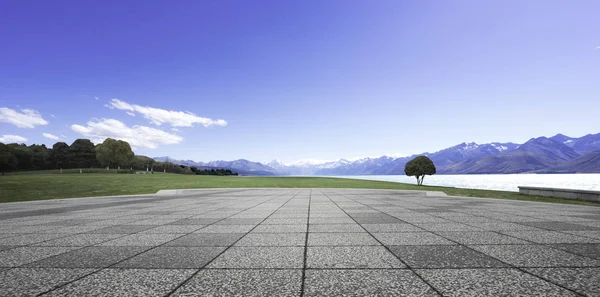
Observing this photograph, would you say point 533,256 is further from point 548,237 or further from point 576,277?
point 548,237

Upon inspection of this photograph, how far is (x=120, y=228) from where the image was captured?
9.14m

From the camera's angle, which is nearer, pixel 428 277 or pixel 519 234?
pixel 428 277

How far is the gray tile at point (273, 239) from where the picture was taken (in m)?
6.75

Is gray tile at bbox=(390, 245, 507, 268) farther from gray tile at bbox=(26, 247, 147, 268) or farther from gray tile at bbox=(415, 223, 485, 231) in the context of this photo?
gray tile at bbox=(26, 247, 147, 268)

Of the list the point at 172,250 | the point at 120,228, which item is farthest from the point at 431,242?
the point at 120,228

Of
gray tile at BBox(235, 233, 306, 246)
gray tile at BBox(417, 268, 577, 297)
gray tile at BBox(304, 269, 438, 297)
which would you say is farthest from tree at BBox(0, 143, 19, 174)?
gray tile at BBox(417, 268, 577, 297)

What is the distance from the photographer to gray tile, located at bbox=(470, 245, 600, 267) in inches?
195

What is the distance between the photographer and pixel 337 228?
8.69 meters

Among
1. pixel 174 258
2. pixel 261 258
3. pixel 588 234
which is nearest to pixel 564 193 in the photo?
pixel 588 234

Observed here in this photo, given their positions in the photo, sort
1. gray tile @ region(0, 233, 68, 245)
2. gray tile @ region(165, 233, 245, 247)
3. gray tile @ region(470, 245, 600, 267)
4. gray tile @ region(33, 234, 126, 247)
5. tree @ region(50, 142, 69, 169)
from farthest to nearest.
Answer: tree @ region(50, 142, 69, 169) < gray tile @ region(0, 233, 68, 245) < gray tile @ region(33, 234, 126, 247) < gray tile @ region(165, 233, 245, 247) < gray tile @ region(470, 245, 600, 267)

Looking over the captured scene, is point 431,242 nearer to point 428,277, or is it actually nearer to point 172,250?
point 428,277

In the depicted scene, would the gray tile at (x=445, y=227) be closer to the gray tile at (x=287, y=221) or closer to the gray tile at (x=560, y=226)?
the gray tile at (x=560, y=226)

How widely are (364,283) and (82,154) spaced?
520ft

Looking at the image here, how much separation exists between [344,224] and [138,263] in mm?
6180
